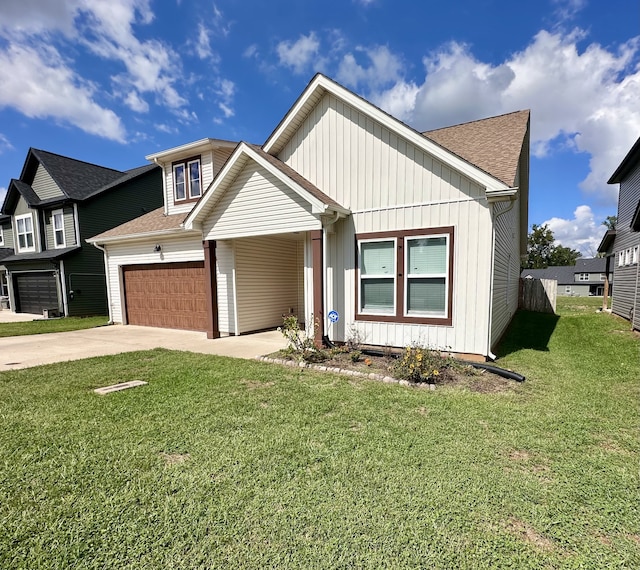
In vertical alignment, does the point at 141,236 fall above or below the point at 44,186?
below

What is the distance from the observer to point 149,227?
463 inches

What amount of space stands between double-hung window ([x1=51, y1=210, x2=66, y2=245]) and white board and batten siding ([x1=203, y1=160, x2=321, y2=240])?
1277cm

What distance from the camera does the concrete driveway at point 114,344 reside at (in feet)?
24.7

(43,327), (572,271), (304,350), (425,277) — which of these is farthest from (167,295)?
(572,271)

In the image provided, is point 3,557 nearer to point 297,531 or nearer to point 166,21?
point 297,531

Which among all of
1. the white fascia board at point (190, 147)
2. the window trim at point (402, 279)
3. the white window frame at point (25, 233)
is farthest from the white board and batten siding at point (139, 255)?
Answer: the white window frame at point (25, 233)

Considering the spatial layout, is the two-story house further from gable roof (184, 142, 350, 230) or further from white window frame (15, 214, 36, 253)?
gable roof (184, 142, 350, 230)

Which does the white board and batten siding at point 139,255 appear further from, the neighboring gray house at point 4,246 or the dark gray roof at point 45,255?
the neighboring gray house at point 4,246

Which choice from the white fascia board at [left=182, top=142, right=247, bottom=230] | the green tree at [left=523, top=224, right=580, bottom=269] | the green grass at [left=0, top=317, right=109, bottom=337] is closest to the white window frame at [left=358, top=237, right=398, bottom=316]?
the white fascia board at [left=182, top=142, right=247, bottom=230]

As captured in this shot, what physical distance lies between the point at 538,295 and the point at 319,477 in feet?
58.2

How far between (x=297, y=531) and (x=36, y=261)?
68.0 feet

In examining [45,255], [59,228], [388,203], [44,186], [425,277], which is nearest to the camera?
[425,277]

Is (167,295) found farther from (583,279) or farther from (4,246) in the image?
(583,279)

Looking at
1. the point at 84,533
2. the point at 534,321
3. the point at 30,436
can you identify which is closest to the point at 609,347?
the point at 534,321
